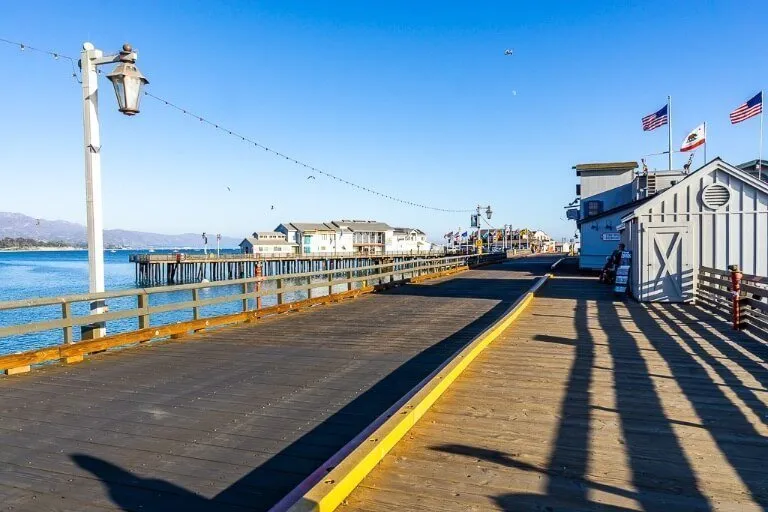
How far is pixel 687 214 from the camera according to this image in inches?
573

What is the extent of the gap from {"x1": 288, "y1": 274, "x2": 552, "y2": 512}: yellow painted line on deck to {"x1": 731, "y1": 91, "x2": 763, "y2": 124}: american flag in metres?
26.8

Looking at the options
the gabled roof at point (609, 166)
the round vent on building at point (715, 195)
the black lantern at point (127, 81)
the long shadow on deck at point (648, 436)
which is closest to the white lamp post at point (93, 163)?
the black lantern at point (127, 81)

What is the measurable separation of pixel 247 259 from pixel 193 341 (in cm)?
7221

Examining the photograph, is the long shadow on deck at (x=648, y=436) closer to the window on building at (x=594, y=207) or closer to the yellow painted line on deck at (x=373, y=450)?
the yellow painted line on deck at (x=373, y=450)

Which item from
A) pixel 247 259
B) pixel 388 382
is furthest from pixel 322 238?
pixel 388 382

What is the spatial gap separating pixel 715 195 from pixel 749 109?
15.8 m

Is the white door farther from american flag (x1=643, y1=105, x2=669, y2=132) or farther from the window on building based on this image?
the window on building

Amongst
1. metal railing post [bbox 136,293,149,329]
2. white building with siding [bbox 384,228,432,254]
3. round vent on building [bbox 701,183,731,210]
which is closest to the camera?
metal railing post [bbox 136,293,149,329]

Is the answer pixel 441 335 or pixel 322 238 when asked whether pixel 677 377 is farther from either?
pixel 322 238

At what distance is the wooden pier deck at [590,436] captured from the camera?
3355 mm

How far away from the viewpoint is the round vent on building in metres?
14.2

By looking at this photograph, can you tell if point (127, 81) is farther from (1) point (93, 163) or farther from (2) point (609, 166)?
(2) point (609, 166)

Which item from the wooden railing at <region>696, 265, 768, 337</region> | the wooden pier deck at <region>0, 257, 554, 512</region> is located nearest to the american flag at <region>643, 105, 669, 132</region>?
the wooden railing at <region>696, 265, 768, 337</region>

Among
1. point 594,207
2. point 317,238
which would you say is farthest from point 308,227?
point 594,207
